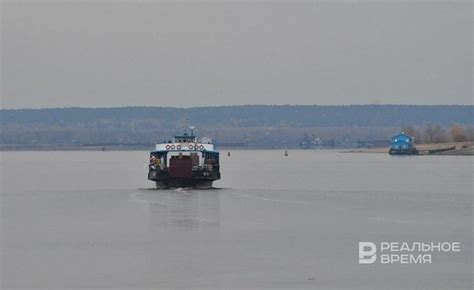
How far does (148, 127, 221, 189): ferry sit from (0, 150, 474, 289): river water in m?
1.37

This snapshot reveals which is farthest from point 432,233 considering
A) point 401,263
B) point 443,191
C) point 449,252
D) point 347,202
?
point 443,191

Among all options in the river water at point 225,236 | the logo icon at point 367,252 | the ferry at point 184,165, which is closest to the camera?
the river water at point 225,236

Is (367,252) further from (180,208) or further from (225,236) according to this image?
(180,208)

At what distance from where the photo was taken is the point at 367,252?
41250 mm

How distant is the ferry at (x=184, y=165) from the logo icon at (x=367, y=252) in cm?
3514

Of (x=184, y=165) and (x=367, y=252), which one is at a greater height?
(x=184, y=165)

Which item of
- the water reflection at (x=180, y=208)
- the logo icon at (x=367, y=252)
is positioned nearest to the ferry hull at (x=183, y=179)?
the water reflection at (x=180, y=208)

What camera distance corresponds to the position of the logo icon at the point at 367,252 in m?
38.9

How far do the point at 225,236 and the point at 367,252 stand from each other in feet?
26.9

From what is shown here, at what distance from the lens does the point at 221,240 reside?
151 feet

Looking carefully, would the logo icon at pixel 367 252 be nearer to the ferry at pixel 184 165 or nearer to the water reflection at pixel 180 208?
the water reflection at pixel 180 208

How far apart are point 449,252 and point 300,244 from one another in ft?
19.7

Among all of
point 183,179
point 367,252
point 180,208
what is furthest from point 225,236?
point 183,179

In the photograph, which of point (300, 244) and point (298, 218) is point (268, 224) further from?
point (300, 244)
